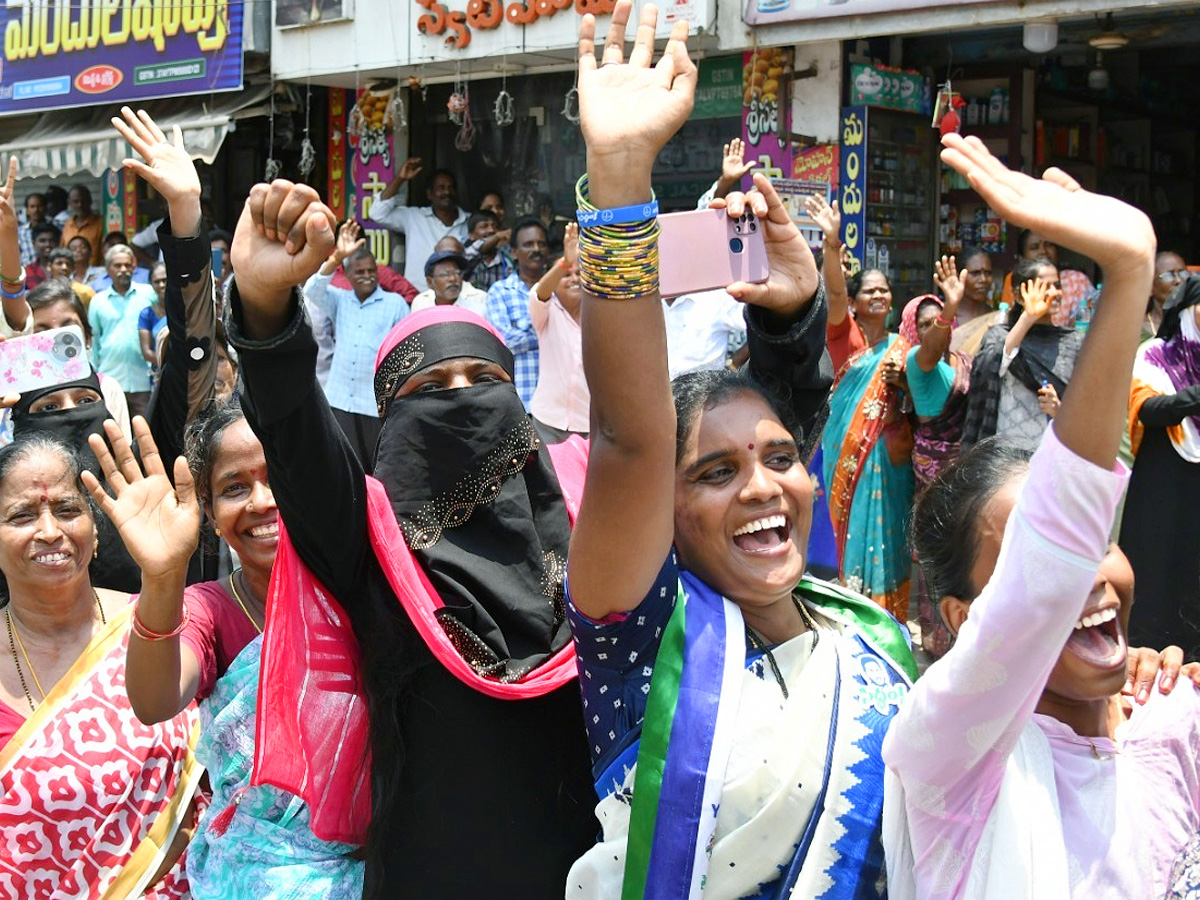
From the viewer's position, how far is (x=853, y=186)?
9.09m

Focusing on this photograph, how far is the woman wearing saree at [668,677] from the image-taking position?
1.67 meters

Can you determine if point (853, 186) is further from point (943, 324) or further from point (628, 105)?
point (628, 105)

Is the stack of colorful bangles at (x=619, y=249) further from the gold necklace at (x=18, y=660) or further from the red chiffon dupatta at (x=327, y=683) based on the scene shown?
the gold necklace at (x=18, y=660)

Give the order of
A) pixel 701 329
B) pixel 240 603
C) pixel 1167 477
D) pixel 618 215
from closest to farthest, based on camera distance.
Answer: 1. pixel 618 215
2. pixel 240 603
3. pixel 1167 477
4. pixel 701 329

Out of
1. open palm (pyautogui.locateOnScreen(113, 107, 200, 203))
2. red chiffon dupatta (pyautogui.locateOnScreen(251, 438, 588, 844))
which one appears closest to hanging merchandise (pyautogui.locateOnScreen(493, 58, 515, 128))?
open palm (pyautogui.locateOnScreen(113, 107, 200, 203))

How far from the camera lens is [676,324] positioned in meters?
7.03

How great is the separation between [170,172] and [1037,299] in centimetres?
402

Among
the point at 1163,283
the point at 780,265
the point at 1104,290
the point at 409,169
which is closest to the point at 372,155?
the point at 409,169

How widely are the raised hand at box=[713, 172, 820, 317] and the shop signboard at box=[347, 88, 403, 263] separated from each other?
942 cm

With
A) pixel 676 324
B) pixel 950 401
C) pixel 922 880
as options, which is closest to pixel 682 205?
pixel 676 324

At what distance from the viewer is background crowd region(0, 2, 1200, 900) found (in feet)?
5.22

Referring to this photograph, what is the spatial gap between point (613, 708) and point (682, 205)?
869cm

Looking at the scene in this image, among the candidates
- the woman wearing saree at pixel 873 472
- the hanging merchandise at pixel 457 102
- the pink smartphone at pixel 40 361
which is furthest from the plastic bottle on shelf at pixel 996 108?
the pink smartphone at pixel 40 361

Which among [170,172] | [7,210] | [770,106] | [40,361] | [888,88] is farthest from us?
[770,106]
